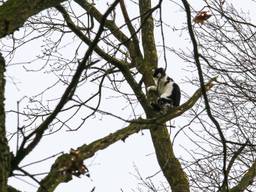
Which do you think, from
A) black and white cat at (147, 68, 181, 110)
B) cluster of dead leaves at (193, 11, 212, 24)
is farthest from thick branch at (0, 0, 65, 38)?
black and white cat at (147, 68, 181, 110)

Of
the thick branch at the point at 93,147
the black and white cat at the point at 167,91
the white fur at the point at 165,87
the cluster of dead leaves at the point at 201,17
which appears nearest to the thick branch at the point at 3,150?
the thick branch at the point at 93,147

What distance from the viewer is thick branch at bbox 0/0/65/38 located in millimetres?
2414

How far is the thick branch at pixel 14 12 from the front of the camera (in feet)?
7.92

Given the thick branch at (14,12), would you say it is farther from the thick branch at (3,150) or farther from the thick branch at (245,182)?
the thick branch at (245,182)

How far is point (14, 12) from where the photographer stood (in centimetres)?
245

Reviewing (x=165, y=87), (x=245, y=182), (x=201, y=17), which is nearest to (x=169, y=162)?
(x=245, y=182)

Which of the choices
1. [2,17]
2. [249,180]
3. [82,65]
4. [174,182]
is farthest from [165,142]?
[82,65]

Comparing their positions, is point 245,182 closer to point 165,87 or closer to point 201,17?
point 201,17

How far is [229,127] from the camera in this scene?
7617mm

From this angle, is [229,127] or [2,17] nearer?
[2,17]

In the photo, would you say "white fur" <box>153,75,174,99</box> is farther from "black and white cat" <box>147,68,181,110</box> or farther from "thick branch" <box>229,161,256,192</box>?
"thick branch" <box>229,161,256,192</box>

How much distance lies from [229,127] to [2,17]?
5.72m

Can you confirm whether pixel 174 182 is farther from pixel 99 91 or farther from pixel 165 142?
pixel 99 91

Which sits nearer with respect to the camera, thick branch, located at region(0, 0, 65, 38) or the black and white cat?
thick branch, located at region(0, 0, 65, 38)
